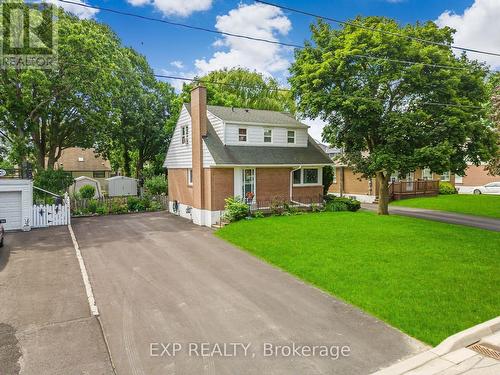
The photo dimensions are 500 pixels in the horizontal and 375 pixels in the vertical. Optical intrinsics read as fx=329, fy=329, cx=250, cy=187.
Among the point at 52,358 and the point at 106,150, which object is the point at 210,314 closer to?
the point at 52,358

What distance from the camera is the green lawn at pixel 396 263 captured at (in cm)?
793

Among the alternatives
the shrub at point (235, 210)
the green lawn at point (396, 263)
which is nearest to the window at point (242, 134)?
the shrub at point (235, 210)

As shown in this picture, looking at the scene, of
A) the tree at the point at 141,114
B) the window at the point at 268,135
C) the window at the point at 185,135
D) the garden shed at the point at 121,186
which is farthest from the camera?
the garden shed at the point at 121,186

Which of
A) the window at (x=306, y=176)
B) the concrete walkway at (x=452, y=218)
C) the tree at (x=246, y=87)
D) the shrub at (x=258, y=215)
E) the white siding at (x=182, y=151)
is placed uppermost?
the tree at (x=246, y=87)

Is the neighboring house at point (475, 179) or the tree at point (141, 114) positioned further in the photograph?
the neighboring house at point (475, 179)

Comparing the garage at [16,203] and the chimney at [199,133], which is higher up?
the chimney at [199,133]

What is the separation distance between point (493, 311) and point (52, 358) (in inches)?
386

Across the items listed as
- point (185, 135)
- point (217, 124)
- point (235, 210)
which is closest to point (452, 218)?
point (235, 210)

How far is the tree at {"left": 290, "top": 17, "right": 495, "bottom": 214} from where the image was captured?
1900 cm

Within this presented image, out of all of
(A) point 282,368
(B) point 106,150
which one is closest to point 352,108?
(A) point 282,368

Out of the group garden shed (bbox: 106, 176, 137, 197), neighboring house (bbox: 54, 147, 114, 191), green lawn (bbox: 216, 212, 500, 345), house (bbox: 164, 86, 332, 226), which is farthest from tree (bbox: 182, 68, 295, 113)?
green lawn (bbox: 216, 212, 500, 345)

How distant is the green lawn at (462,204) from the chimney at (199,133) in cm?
1940

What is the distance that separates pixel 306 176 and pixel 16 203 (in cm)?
1848

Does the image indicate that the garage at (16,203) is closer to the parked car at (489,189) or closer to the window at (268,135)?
the window at (268,135)
